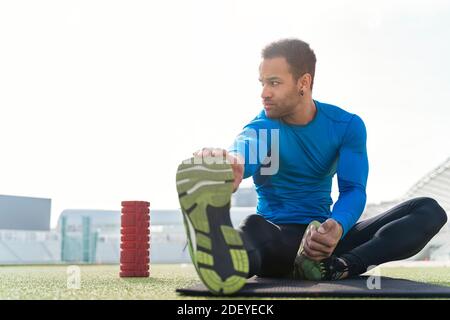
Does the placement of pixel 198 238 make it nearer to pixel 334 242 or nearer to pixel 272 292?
pixel 272 292

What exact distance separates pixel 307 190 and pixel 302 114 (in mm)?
423

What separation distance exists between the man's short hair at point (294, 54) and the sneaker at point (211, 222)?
922 millimetres

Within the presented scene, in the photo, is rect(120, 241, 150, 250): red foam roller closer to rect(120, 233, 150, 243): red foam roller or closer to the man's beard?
rect(120, 233, 150, 243): red foam roller

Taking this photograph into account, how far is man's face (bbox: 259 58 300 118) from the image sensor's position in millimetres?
2975

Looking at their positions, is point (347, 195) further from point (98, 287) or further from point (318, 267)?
point (98, 287)

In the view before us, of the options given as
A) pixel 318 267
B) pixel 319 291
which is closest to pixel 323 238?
pixel 318 267

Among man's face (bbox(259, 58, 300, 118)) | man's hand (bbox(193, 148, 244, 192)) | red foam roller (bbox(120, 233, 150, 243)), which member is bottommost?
red foam roller (bbox(120, 233, 150, 243))

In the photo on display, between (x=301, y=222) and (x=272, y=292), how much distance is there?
34.2 inches

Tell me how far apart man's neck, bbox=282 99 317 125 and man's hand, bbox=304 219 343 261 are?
667mm

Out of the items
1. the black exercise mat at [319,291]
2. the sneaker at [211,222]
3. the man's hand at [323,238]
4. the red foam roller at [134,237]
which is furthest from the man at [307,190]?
the red foam roller at [134,237]

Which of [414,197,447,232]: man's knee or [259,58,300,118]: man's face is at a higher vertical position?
[259,58,300,118]: man's face

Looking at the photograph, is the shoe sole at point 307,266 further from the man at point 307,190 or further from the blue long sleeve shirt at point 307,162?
the blue long sleeve shirt at point 307,162

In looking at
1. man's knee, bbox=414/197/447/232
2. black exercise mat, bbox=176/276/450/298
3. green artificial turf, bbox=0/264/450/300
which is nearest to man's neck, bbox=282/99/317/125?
man's knee, bbox=414/197/447/232

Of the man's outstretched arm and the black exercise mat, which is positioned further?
the man's outstretched arm
